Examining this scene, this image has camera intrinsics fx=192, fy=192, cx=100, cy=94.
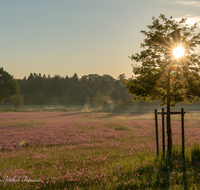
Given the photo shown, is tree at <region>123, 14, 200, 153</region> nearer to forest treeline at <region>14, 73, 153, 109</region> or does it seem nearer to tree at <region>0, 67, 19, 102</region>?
tree at <region>0, 67, 19, 102</region>

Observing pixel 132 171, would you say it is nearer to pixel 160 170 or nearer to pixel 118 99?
pixel 160 170

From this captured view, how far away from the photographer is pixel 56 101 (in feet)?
416

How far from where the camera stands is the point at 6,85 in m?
67.3

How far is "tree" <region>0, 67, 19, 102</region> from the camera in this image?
66500 millimetres

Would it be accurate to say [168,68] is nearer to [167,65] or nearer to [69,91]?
[167,65]

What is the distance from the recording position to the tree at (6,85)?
66.5m

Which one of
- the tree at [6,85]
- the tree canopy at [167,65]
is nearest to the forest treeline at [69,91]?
the tree at [6,85]

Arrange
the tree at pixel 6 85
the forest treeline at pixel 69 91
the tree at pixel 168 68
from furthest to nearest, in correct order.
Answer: the forest treeline at pixel 69 91 < the tree at pixel 6 85 < the tree at pixel 168 68

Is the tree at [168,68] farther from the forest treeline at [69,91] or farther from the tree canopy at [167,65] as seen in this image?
the forest treeline at [69,91]

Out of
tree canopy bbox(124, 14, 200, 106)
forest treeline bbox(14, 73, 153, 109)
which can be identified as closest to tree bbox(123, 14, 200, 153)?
tree canopy bbox(124, 14, 200, 106)

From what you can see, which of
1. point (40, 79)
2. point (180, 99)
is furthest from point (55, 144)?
point (40, 79)

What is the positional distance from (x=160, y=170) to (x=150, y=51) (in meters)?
6.28

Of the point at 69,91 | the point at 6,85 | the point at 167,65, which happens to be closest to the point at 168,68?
the point at 167,65

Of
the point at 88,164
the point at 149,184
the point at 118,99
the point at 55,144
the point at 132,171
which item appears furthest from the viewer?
the point at 118,99
